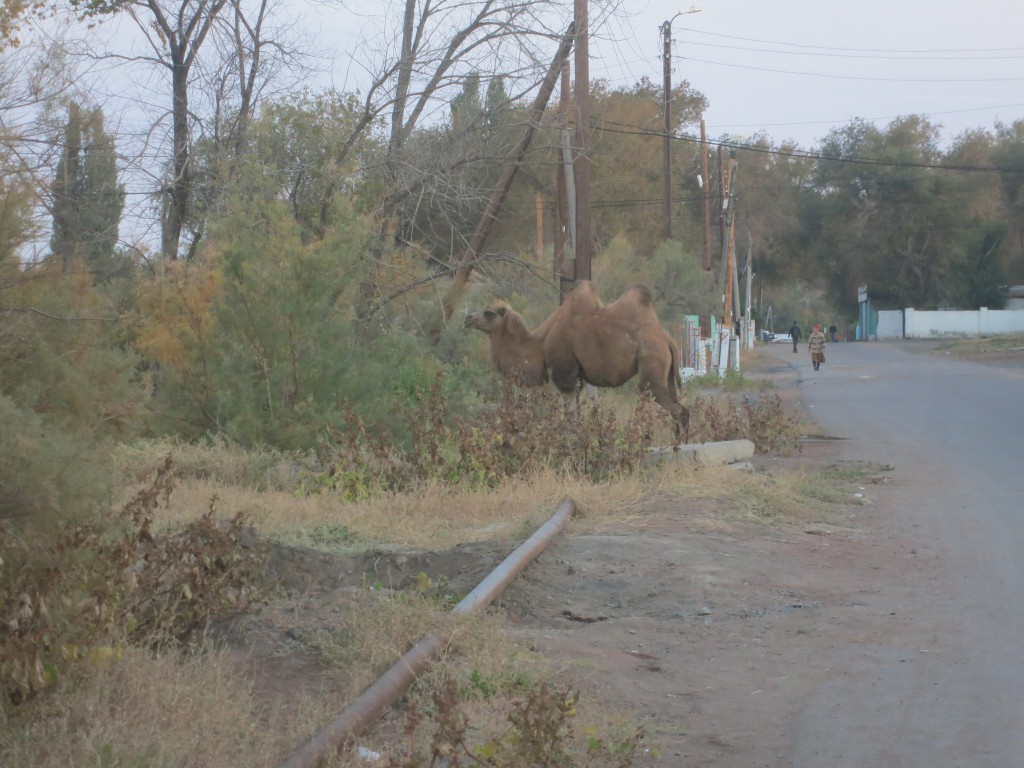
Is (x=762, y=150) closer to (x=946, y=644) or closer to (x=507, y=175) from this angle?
(x=507, y=175)

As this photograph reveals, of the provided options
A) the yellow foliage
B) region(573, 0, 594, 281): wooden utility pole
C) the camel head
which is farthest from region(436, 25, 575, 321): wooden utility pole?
Result: the yellow foliage

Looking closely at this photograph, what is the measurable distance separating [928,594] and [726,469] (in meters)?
4.87

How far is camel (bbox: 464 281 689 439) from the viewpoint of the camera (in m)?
15.8

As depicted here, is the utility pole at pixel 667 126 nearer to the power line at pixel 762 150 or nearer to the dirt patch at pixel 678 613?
the power line at pixel 762 150

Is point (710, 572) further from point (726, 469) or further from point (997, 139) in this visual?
point (997, 139)

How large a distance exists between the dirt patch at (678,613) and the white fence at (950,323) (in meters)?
64.8

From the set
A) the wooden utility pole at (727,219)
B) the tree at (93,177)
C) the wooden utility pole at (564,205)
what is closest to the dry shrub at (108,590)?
the tree at (93,177)

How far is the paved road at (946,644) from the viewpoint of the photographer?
5109mm

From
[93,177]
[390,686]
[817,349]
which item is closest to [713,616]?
[390,686]

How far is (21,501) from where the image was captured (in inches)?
173

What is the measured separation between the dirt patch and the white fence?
64.8 meters

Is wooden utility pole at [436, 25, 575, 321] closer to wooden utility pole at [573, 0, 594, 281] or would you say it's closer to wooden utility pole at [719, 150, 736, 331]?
wooden utility pole at [573, 0, 594, 281]

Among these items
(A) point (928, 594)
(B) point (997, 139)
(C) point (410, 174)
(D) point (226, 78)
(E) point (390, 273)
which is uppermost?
(B) point (997, 139)

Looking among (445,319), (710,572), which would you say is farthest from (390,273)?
(710,572)
